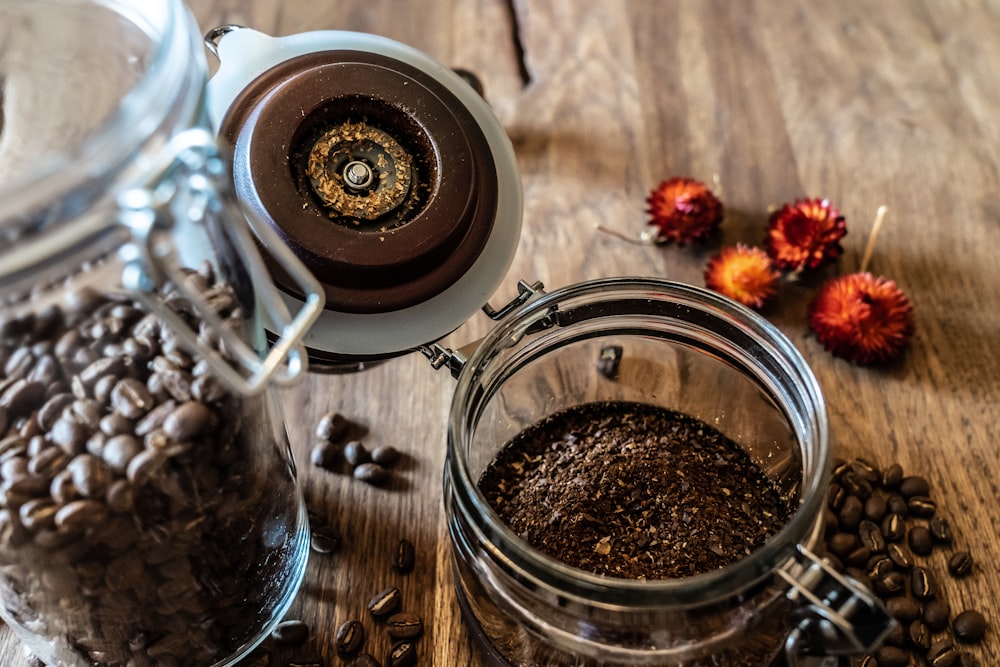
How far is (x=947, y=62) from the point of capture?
1265 mm

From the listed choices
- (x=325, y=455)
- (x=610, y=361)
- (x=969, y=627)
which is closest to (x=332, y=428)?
(x=325, y=455)

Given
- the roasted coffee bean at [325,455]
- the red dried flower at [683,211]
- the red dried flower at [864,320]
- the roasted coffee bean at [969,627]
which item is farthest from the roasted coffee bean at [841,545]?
the roasted coffee bean at [325,455]

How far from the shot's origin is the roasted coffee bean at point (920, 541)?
2.92ft

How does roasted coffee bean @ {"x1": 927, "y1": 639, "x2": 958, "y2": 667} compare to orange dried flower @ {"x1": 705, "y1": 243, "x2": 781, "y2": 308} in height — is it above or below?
below

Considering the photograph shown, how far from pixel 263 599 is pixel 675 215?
1.87 feet

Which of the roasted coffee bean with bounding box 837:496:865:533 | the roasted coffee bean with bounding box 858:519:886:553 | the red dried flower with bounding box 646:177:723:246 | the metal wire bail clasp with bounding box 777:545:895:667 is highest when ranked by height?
the metal wire bail clasp with bounding box 777:545:895:667

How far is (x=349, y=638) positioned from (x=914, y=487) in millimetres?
529

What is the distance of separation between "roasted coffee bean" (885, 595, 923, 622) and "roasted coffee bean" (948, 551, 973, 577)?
5cm

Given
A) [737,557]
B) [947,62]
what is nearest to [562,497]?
[737,557]

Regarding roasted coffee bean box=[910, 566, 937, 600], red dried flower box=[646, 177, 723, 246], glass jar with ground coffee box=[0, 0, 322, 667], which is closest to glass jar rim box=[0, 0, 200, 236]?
glass jar with ground coffee box=[0, 0, 322, 667]

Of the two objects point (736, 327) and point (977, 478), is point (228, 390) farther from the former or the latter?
point (977, 478)

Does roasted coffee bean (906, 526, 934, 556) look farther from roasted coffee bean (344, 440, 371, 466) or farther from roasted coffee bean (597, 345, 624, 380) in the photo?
roasted coffee bean (344, 440, 371, 466)

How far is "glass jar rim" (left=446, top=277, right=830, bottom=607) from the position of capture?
62cm

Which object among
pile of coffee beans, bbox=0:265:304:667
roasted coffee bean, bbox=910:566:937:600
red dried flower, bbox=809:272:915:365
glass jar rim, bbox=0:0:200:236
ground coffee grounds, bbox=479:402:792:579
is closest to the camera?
glass jar rim, bbox=0:0:200:236
